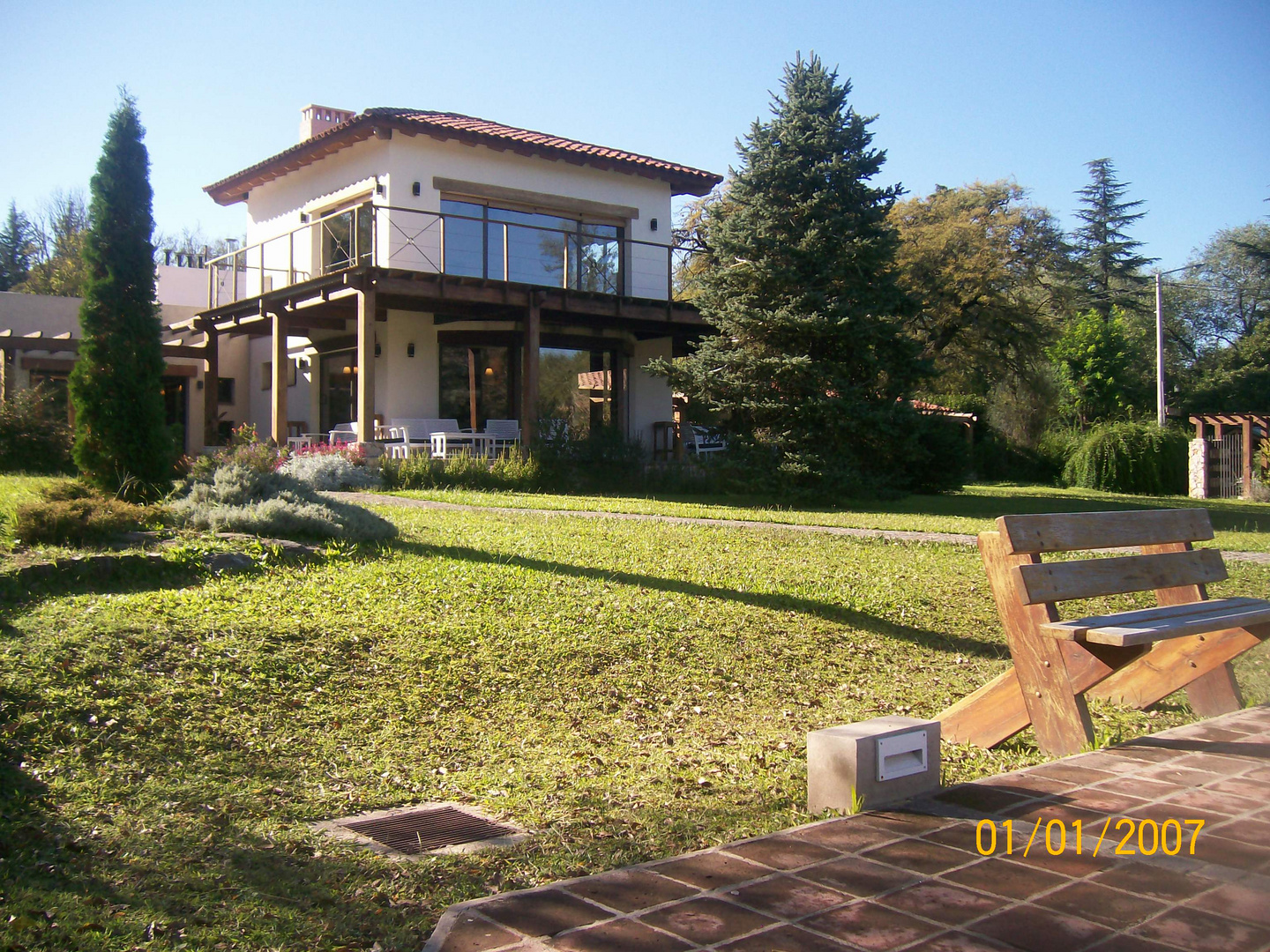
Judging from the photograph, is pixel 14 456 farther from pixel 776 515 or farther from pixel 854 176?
pixel 854 176

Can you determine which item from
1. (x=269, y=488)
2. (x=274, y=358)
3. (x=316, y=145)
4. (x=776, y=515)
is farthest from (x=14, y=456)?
(x=776, y=515)

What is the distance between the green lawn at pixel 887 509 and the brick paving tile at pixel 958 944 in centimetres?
942

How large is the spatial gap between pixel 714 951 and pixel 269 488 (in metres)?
7.93

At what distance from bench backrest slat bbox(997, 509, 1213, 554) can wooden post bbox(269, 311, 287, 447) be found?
1620 cm

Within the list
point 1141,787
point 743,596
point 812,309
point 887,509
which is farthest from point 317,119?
point 1141,787

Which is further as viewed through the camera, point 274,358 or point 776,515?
point 274,358

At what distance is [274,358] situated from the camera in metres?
19.0

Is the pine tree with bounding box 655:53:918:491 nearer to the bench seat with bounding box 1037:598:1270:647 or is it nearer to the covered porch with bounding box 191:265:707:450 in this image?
the covered porch with bounding box 191:265:707:450

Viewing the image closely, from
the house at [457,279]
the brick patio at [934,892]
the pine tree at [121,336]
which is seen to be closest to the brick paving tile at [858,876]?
the brick patio at [934,892]

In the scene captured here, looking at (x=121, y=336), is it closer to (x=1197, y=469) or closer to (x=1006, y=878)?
(x=1006, y=878)

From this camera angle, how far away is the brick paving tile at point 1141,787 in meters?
3.49

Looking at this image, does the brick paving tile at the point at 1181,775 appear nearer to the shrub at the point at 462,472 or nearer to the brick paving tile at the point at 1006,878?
the brick paving tile at the point at 1006,878

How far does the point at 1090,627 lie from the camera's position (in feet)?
12.5

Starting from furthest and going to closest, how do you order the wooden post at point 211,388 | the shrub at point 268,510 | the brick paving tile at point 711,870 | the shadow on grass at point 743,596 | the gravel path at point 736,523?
the wooden post at point 211,388 → the gravel path at point 736,523 → the shrub at point 268,510 → the shadow on grass at point 743,596 → the brick paving tile at point 711,870
